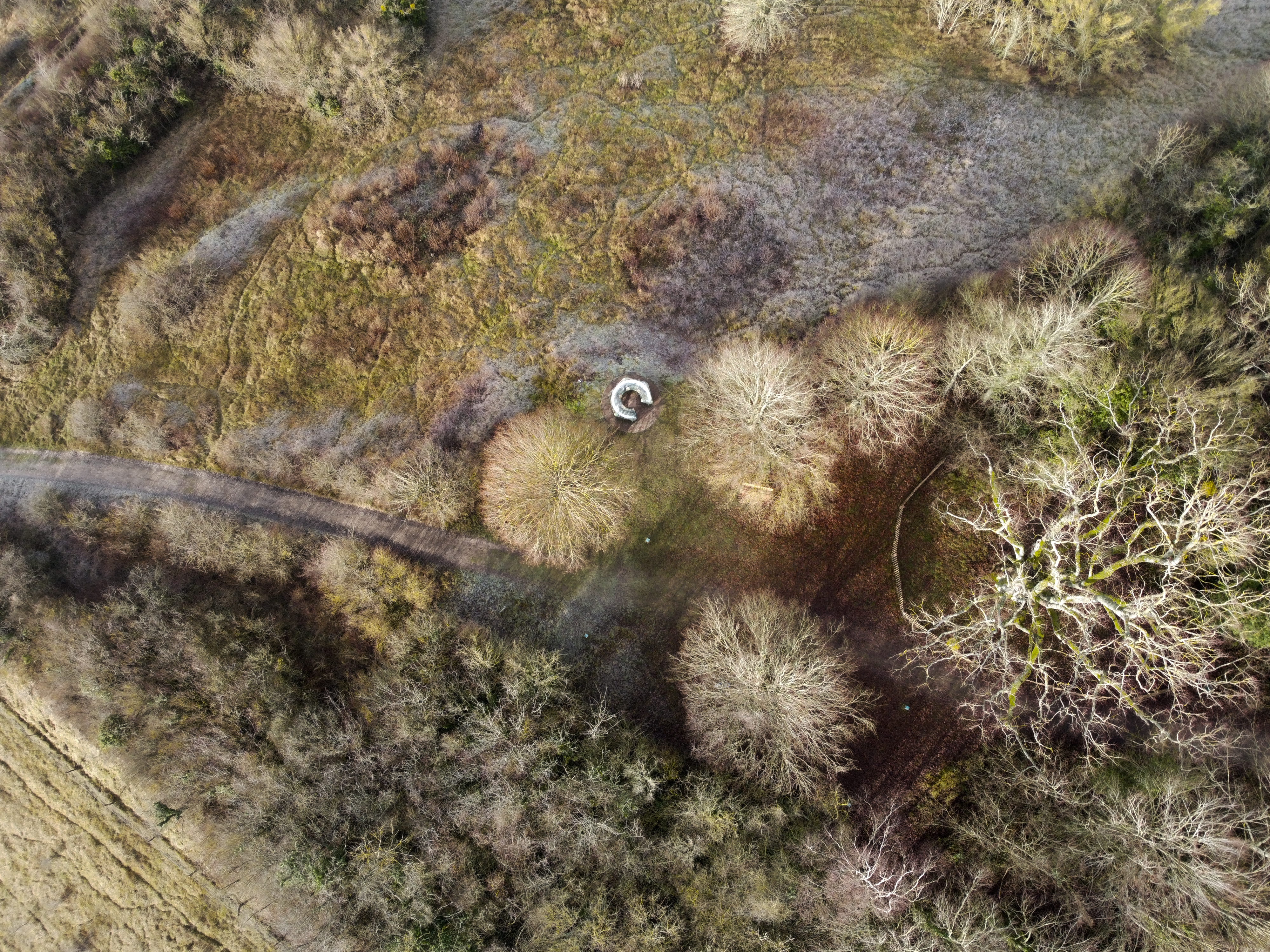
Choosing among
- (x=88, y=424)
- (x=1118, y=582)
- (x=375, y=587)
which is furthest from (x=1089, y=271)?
(x=88, y=424)

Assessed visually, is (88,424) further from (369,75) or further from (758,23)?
(758,23)

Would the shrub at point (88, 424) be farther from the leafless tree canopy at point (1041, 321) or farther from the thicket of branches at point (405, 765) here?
the leafless tree canopy at point (1041, 321)

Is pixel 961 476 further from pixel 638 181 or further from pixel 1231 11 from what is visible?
pixel 1231 11

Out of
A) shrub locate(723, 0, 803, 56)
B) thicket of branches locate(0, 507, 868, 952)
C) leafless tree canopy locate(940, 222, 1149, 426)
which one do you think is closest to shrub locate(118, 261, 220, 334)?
thicket of branches locate(0, 507, 868, 952)

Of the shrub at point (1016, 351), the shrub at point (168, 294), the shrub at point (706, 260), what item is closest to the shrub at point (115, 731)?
the shrub at point (168, 294)

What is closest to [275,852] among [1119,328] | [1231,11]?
[1119,328]
